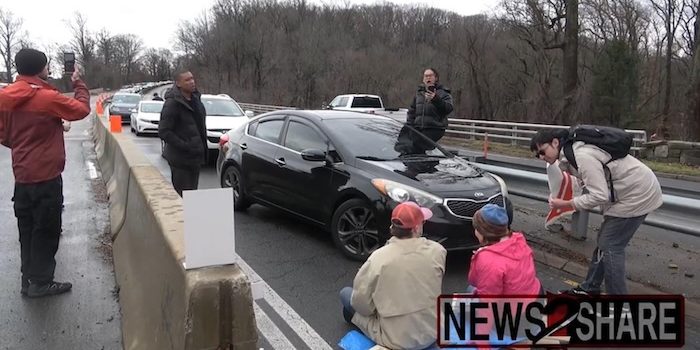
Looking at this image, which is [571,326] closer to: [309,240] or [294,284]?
[294,284]

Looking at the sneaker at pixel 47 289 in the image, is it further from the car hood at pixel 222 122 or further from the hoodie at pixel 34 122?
the car hood at pixel 222 122

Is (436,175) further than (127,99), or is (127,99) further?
(127,99)

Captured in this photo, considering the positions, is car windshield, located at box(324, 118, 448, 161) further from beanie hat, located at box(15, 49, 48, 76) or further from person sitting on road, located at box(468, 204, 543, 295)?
beanie hat, located at box(15, 49, 48, 76)

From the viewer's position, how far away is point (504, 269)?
3469 mm

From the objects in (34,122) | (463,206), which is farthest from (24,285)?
(463,206)

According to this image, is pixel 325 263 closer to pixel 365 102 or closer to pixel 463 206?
pixel 463 206

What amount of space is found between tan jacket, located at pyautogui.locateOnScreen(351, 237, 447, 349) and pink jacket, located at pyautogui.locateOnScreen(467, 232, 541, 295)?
0.88 feet

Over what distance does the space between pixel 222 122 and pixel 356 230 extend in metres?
8.35

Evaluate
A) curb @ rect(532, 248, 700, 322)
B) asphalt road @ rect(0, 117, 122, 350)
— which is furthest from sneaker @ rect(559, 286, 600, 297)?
asphalt road @ rect(0, 117, 122, 350)

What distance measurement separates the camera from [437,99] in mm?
7629

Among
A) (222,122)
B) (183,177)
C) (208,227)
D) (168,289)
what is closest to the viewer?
(208,227)

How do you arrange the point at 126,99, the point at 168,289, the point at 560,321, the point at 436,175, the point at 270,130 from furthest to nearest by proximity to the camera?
the point at 126,99
the point at 270,130
the point at 436,175
the point at 560,321
the point at 168,289

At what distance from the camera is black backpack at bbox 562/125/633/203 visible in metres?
4.16

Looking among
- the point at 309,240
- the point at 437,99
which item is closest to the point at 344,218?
the point at 309,240
